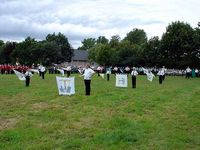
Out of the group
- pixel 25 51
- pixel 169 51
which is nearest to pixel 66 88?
pixel 169 51

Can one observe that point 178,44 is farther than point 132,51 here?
No

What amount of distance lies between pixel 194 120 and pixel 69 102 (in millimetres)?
7567

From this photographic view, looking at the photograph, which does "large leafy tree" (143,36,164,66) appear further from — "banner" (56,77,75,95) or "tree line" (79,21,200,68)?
"banner" (56,77,75,95)

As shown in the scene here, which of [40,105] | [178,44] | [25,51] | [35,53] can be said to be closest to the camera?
[40,105]

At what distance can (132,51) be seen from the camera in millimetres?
107125

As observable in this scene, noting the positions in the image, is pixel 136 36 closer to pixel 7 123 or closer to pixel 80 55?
pixel 80 55

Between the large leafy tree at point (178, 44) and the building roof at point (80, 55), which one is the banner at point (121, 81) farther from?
the building roof at point (80, 55)

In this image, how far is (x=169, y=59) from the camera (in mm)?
90062

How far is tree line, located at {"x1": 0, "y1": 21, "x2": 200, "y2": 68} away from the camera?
3410 inches

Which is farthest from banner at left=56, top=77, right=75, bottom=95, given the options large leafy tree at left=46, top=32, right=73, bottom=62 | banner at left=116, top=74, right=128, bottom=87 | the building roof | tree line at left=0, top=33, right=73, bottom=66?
the building roof

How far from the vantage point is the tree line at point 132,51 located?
8662 cm

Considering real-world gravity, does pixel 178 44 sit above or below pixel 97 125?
above

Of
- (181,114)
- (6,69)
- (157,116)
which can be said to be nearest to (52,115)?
(157,116)

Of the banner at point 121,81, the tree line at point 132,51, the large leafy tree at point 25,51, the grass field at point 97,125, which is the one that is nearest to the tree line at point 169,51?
the tree line at point 132,51
